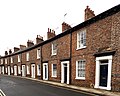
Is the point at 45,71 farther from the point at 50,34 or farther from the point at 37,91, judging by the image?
the point at 37,91

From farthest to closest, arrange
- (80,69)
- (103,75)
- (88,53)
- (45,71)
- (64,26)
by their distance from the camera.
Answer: (45,71) → (64,26) → (80,69) → (88,53) → (103,75)

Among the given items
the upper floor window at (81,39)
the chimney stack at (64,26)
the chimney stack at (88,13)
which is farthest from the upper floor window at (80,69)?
the chimney stack at (64,26)

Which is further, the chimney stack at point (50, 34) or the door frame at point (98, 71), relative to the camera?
the chimney stack at point (50, 34)

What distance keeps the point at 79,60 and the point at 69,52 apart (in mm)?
2289

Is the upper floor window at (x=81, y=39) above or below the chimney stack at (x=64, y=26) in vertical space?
below

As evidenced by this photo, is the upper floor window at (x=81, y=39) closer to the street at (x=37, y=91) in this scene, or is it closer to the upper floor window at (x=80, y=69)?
the upper floor window at (x=80, y=69)

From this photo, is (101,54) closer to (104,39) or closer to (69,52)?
(104,39)

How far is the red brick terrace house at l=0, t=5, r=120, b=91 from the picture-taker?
40.9ft

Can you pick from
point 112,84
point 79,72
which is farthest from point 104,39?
point 79,72

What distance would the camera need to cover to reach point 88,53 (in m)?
15.3

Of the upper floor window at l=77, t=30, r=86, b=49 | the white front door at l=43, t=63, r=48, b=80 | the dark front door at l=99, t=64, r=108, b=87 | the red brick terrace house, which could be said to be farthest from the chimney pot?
the dark front door at l=99, t=64, r=108, b=87

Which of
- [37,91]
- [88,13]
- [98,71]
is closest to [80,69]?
[98,71]

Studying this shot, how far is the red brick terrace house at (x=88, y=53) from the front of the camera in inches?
490

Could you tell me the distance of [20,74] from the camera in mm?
39531
